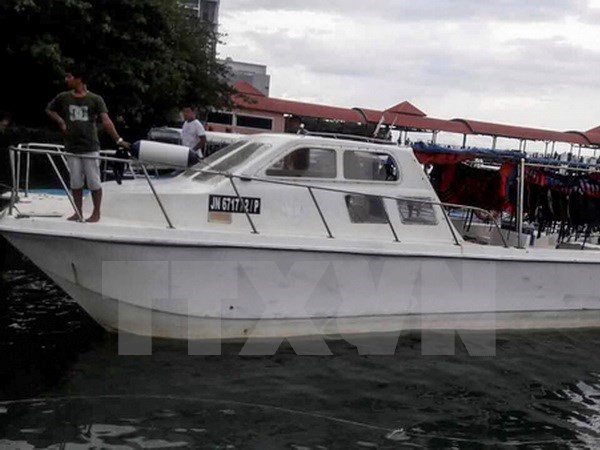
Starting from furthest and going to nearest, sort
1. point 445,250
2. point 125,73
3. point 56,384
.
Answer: point 125,73, point 445,250, point 56,384

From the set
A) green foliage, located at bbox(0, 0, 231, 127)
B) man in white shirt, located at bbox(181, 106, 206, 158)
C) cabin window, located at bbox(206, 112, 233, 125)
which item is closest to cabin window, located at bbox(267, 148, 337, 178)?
man in white shirt, located at bbox(181, 106, 206, 158)

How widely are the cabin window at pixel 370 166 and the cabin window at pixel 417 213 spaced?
0.33 meters

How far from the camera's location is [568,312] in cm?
916

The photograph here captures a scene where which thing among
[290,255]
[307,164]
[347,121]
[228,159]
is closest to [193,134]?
[228,159]

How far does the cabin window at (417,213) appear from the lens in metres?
8.52

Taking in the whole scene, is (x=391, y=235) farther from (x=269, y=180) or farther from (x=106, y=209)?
(x=106, y=209)

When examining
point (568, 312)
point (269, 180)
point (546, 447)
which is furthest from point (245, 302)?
point (568, 312)

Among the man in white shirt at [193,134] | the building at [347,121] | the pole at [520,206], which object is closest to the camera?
the pole at [520,206]

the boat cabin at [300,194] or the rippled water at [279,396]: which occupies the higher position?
the boat cabin at [300,194]

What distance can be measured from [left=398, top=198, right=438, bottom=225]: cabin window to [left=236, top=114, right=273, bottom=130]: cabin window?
22837mm

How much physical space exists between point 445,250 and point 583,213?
2.55 meters

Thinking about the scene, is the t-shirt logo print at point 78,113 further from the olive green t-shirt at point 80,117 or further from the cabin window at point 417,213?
the cabin window at point 417,213

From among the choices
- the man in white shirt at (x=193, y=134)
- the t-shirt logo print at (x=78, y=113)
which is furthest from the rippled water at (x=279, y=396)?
the man in white shirt at (x=193, y=134)

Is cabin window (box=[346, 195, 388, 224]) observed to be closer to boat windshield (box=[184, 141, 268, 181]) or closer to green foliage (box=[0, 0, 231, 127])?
boat windshield (box=[184, 141, 268, 181])
